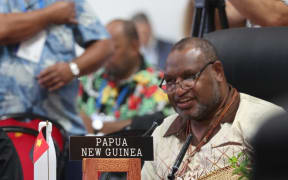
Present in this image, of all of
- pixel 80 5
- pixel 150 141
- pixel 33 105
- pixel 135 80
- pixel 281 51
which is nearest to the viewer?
pixel 150 141

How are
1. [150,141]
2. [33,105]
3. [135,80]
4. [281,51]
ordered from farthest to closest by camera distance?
[135,80] → [33,105] → [281,51] → [150,141]

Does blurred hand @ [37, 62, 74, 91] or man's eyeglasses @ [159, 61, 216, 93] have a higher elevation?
blurred hand @ [37, 62, 74, 91]

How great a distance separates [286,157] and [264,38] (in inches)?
71.4

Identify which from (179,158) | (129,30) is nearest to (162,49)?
(129,30)

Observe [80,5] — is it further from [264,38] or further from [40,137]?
[40,137]

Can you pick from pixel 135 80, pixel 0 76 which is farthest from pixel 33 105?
pixel 135 80

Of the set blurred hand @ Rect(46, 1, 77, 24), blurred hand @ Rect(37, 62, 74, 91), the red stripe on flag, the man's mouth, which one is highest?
blurred hand @ Rect(46, 1, 77, 24)

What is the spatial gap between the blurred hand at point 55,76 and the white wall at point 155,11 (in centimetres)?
329

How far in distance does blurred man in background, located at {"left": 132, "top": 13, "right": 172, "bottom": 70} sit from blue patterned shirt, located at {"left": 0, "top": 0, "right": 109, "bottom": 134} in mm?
3884

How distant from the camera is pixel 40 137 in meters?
2.11

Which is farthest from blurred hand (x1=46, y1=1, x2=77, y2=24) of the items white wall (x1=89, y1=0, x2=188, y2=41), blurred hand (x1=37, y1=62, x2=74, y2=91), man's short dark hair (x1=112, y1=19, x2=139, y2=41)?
white wall (x1=89, y1=0, x2=188, y2=41)

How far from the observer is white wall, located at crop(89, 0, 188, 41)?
22.5 feet

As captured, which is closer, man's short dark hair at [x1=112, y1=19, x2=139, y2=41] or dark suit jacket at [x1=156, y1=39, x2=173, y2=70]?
man's short dark hair at [x1=112, y1=19, x2=139, y2=41]

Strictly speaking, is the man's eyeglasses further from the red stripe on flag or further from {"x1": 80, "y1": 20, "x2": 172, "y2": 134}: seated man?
{"x1": 80, "y1": 20, "x2": 172, "y2": 134}: seated man
